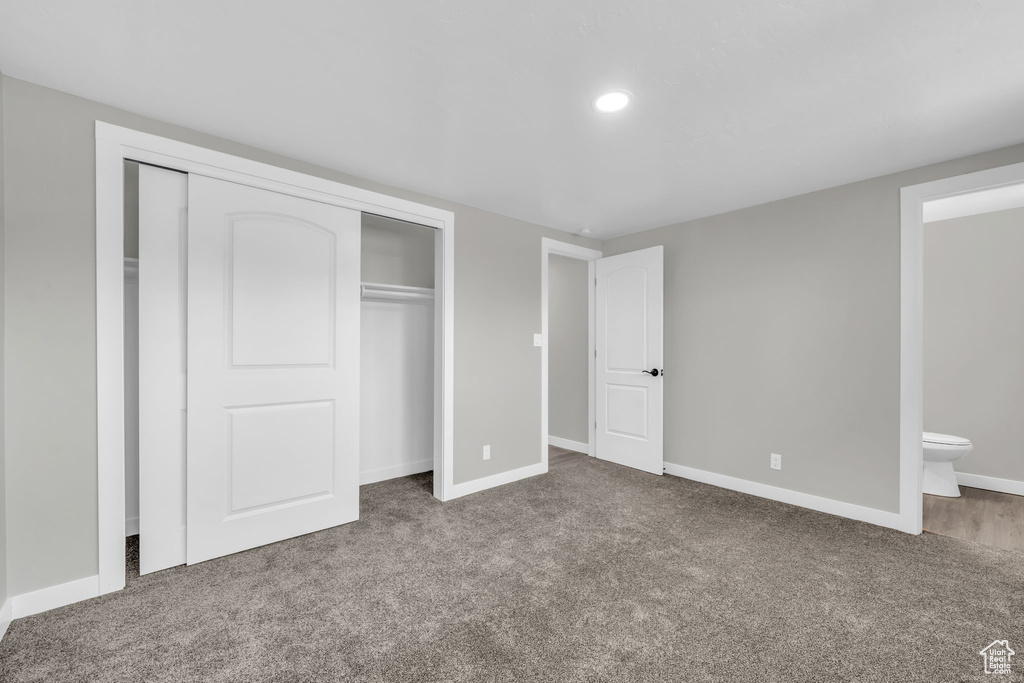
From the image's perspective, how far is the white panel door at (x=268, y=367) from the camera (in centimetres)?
240

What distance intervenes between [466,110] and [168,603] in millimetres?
2731

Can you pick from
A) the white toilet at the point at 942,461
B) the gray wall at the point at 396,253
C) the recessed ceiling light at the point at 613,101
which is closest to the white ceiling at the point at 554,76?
the recessed ceiling light at the point at 613,101

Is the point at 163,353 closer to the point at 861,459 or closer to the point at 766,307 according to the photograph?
the point at 766,307

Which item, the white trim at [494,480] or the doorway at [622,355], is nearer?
the white trim at [494,480]

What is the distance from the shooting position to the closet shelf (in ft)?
11.8

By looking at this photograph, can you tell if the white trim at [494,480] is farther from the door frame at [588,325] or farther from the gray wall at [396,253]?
the gray wall at [396,253]

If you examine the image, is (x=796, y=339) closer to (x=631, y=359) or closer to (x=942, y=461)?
(x=631, y=359)

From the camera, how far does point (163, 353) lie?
232 cm

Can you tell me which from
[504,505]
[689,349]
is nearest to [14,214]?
[504,505]

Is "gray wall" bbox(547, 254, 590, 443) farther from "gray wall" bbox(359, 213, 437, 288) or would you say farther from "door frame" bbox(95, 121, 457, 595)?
"door frame" bbox(95, 121, 457, 595)

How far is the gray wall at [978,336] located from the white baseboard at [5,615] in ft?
20.8

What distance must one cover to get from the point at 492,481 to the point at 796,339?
2.68 m

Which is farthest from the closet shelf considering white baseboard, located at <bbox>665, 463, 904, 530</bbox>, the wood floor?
the wood floor

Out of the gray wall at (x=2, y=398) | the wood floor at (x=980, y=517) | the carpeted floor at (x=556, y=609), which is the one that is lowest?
the wood floor at (x=980, y=517)
